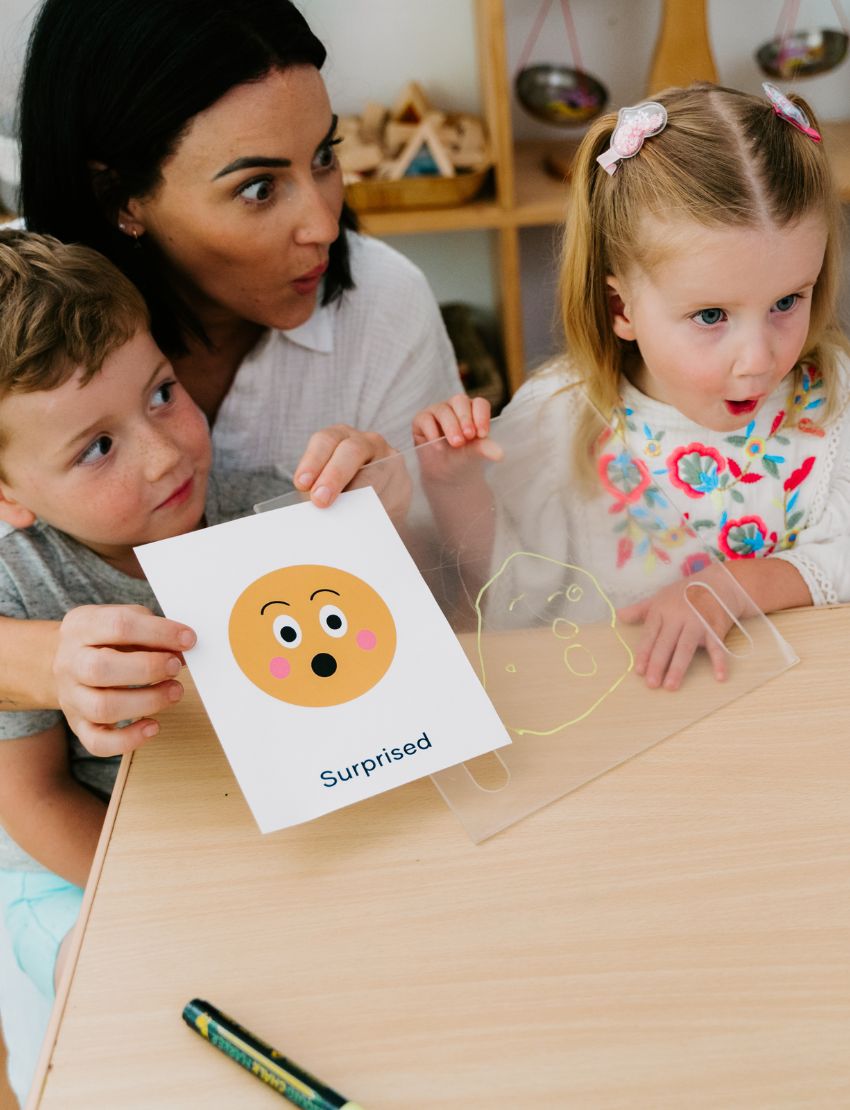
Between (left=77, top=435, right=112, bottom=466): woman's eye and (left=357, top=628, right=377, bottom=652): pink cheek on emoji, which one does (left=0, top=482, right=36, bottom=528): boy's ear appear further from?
(left=357, top=628, right=377, bottom=652): pink cheek on emoji

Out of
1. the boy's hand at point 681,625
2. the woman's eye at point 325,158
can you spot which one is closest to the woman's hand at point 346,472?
the boy's hand at point 681,625

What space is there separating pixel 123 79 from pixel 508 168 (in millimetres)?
1154

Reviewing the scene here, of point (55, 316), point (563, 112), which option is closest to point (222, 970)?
point (55, 316)

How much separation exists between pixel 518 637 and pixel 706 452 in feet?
1.27

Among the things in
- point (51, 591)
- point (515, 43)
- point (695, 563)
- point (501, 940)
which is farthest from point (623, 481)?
point (515, 43)

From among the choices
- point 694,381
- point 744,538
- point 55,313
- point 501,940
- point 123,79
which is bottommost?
point 744,538

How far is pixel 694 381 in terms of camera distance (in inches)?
37.8

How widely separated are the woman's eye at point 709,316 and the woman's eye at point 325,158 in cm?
42

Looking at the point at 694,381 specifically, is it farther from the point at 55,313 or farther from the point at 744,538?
the point at 55,313

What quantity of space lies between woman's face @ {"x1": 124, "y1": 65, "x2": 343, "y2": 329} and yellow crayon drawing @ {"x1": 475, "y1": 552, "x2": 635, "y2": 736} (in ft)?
1.44

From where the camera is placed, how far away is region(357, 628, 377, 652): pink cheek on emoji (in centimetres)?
77

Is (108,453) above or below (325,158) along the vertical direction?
below

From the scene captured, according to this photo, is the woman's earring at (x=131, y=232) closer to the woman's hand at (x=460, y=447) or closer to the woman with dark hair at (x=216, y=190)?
the woman with dark hair at (x=216, y=190)

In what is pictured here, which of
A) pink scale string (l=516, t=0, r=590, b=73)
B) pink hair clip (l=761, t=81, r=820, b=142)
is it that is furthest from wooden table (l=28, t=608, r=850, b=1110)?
pink scale string (l=516, t=0, r=590, b=73)
